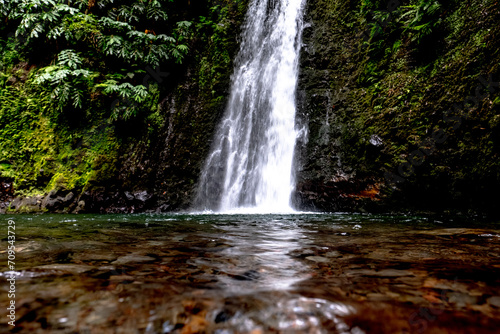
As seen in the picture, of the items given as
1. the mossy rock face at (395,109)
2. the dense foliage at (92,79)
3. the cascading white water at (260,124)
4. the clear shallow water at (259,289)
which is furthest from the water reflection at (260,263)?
the dense foliage at (92,79)

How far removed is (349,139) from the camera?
594 cm

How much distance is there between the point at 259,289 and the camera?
3.77ft

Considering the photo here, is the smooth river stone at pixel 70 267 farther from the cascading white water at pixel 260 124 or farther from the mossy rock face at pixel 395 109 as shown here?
the mossy rock face at pixel 395 109

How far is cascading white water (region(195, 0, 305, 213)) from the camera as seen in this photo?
22.2 feet

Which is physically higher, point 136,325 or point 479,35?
point 479,35

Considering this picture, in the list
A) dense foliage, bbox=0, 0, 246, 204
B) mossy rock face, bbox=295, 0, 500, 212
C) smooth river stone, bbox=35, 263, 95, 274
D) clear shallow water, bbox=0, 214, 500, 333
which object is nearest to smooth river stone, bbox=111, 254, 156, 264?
clear shallow water, bbox=0, 214, 500, 333

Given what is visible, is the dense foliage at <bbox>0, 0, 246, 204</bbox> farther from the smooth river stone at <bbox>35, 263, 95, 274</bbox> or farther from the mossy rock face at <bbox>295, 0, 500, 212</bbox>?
the smooth river stone at <bbox>35, 263, 95, 274</bbox>

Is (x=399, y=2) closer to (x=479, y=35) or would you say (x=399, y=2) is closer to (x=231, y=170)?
(x=479, y=35)

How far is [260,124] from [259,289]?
6.52 metres

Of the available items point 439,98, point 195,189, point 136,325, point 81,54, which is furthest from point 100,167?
point 439,98

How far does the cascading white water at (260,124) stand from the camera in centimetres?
677

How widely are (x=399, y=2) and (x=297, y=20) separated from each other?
2.75m

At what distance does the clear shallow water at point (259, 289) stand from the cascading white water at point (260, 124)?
178 inches

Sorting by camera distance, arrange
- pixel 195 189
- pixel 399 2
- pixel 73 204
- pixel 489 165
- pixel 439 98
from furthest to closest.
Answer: pixel 195 189 < pixel 73 204 < pixel 399 2 < pixel 439 98 < pixel 489 165
